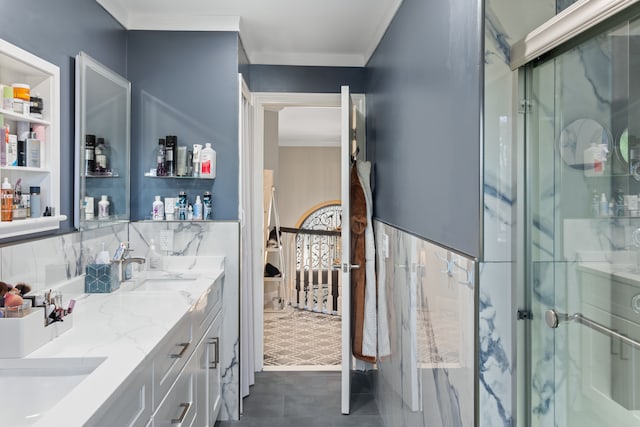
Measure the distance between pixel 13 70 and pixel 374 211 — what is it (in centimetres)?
232

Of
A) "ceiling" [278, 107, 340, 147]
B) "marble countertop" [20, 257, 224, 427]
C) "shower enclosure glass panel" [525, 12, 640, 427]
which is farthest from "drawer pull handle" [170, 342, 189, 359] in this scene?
"ceiling" [278, 107, 340, 147]

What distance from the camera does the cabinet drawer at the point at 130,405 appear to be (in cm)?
118

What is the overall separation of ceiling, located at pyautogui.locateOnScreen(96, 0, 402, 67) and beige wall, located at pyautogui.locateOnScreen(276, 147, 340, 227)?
6.52m

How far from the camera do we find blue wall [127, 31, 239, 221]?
119 inches

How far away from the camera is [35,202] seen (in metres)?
2.00

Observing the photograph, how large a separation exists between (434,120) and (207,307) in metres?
1.51

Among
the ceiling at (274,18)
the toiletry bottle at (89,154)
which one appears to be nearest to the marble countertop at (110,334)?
the toiletry bottle at (89,154)

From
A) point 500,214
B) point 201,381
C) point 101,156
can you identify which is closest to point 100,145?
point 101,156

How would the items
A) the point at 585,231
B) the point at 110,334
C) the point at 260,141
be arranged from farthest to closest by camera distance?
the point at 260,141 < the point at 110,334 < the point at 585,231

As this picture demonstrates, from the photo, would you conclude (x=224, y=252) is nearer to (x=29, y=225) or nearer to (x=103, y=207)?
(x=103, y=207)

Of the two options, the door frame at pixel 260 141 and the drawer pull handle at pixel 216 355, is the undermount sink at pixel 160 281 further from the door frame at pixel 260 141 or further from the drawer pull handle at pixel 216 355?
the door frame at pixel 260 141

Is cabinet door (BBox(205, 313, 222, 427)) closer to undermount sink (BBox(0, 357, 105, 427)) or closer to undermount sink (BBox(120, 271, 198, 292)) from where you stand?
undermount sink (BBox(120, 271, 198, 292))

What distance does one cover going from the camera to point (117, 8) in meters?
2.82

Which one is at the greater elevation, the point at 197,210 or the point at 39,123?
the point at 39,123
